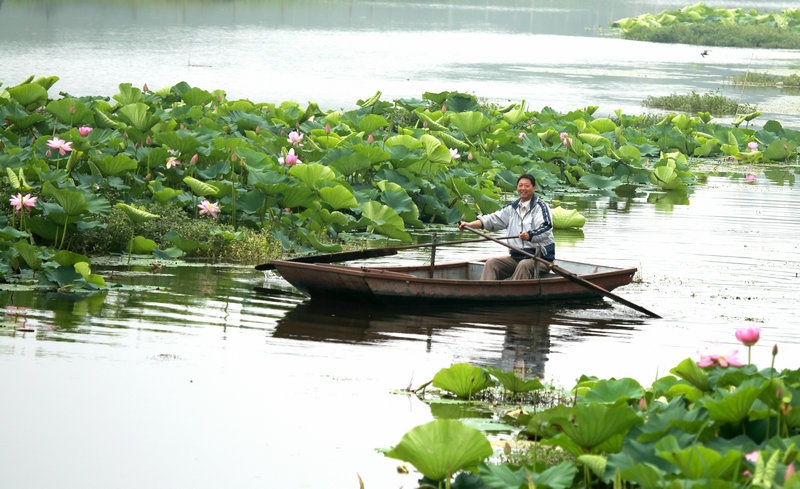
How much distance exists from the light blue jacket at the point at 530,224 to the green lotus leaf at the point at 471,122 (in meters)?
6.30

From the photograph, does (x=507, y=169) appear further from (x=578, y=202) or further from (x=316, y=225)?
(x=316, y=225)

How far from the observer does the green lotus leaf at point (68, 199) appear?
8.73m

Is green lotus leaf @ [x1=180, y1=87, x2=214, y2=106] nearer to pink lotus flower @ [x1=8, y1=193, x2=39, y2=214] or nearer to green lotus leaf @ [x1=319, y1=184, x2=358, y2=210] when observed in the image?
green lotus leaf @ [x1=319, y1=184, x2=358, y2=210]

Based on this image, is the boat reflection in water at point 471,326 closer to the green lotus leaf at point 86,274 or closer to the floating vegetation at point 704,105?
the green lotus leaf at point 86,274

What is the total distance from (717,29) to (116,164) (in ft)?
160

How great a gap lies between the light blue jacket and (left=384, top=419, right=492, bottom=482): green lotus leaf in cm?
522

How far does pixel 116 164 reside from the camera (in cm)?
1027

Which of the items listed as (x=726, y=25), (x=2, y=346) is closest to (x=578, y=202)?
(x=2, y=346)

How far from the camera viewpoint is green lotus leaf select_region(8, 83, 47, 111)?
12023 mm

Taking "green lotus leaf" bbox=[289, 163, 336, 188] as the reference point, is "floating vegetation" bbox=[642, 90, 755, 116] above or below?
above

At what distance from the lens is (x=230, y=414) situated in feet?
19.1

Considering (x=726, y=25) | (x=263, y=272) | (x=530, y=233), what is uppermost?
(x=726, y=25)

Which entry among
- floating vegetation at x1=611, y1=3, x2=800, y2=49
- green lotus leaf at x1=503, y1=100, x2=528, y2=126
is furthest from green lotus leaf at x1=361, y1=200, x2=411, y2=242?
floating vegetation at x1=611, y1=3, x2=800, y2=49

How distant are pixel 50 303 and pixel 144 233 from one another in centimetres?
231
